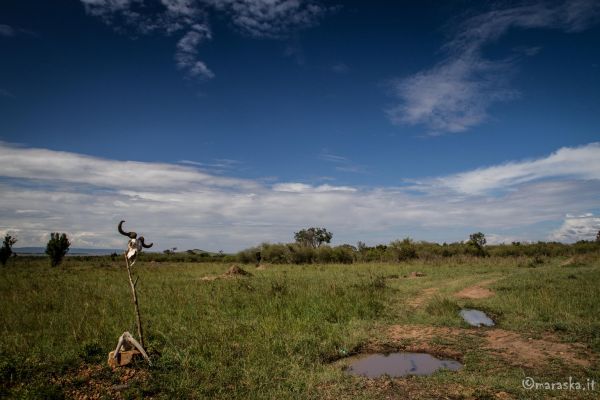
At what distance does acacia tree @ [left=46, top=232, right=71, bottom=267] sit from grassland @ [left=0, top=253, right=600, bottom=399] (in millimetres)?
19640

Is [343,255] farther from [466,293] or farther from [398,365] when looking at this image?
[398,365]

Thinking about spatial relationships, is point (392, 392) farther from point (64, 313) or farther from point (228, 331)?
point (64, 313)

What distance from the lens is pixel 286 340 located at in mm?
7465

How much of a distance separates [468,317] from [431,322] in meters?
1.68

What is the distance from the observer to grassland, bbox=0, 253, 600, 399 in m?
5.28

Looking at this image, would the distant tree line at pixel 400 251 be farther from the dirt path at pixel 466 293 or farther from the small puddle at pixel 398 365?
the small puddle at pixel 398 365

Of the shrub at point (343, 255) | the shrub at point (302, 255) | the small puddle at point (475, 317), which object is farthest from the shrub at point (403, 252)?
the small puddle at point (475, 317)

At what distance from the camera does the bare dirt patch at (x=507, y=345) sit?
20.9ft

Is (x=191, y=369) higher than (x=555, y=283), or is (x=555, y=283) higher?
(x=555, y=283)

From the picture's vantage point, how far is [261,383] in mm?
5562

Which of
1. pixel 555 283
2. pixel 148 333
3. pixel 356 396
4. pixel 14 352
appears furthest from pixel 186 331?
pixel 555 283

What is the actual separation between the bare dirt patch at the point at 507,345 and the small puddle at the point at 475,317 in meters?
0.99

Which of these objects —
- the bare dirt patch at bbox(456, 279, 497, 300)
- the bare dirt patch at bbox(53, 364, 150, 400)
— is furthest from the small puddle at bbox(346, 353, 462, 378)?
the bare dirt patch at bbox(456, 279, 497, 300)

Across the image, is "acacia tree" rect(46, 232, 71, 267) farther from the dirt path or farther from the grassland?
the dirt path
